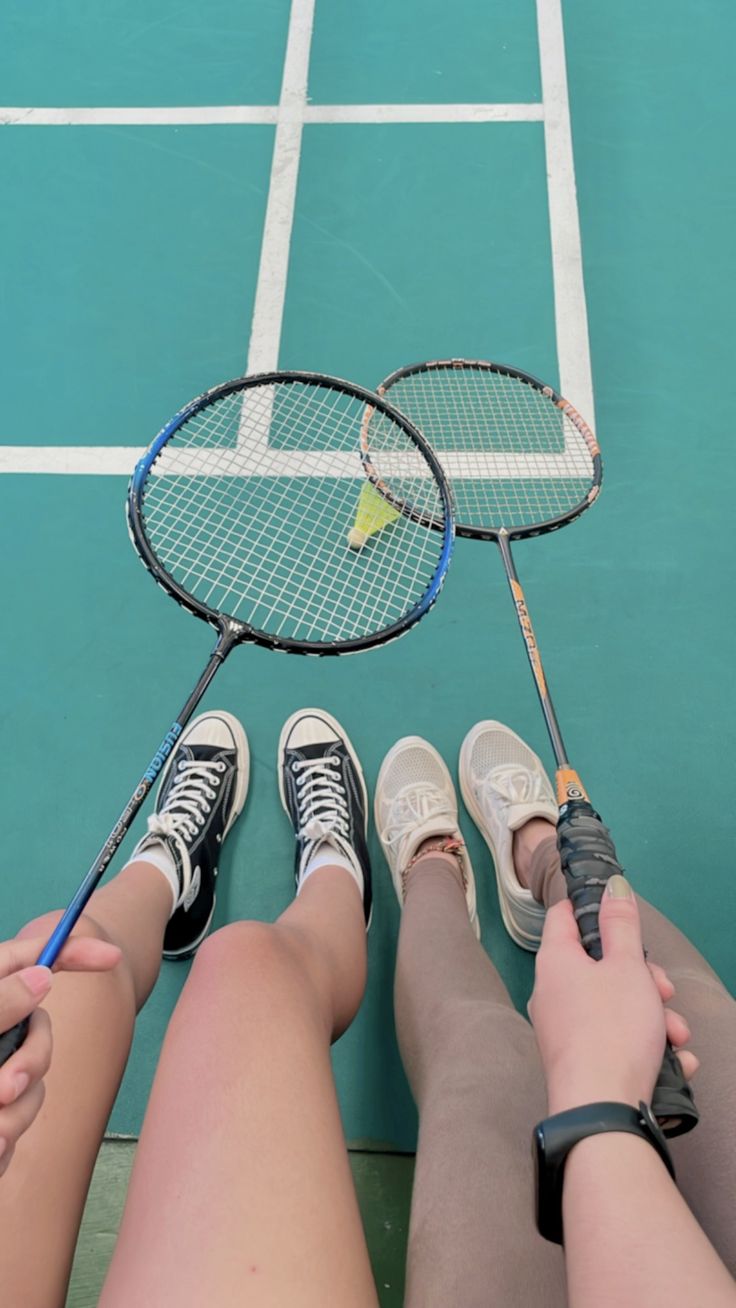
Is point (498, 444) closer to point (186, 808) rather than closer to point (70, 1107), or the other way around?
point (186, 808)

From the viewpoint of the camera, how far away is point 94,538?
85.9 inches

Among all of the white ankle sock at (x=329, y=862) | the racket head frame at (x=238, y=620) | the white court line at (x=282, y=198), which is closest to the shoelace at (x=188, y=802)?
the white ankle sock at (x=329, y=862)

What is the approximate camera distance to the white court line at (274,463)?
220cm

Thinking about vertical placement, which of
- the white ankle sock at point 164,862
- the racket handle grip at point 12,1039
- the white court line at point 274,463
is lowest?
the racket handle grip at point 12,1039

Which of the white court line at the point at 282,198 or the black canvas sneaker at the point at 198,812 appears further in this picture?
the white court line at the point at 282,198

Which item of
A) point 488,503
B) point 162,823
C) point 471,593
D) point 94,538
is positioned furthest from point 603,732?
point 94,538

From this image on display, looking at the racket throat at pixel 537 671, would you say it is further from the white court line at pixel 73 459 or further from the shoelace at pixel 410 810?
the white court line at pixel 73 459

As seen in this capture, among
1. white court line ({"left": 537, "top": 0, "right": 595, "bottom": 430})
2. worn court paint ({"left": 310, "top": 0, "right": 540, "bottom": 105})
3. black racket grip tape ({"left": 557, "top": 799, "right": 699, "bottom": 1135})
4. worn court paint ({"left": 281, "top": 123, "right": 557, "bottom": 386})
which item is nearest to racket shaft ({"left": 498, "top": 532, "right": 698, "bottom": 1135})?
black racket grip tape ({"left": 557, "top": 799, "right": 699, "bottom": 1135})

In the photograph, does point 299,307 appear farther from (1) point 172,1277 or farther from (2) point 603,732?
(1) point 172,1277

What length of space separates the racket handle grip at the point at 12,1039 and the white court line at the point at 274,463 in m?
1.54

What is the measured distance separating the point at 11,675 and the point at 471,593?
1125 millimetres

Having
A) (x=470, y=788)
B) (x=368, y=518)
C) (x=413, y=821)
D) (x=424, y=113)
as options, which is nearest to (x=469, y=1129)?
(x=413, y=821)

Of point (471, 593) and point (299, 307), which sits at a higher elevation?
point (299, 307)

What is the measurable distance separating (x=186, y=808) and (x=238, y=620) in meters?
0.52
